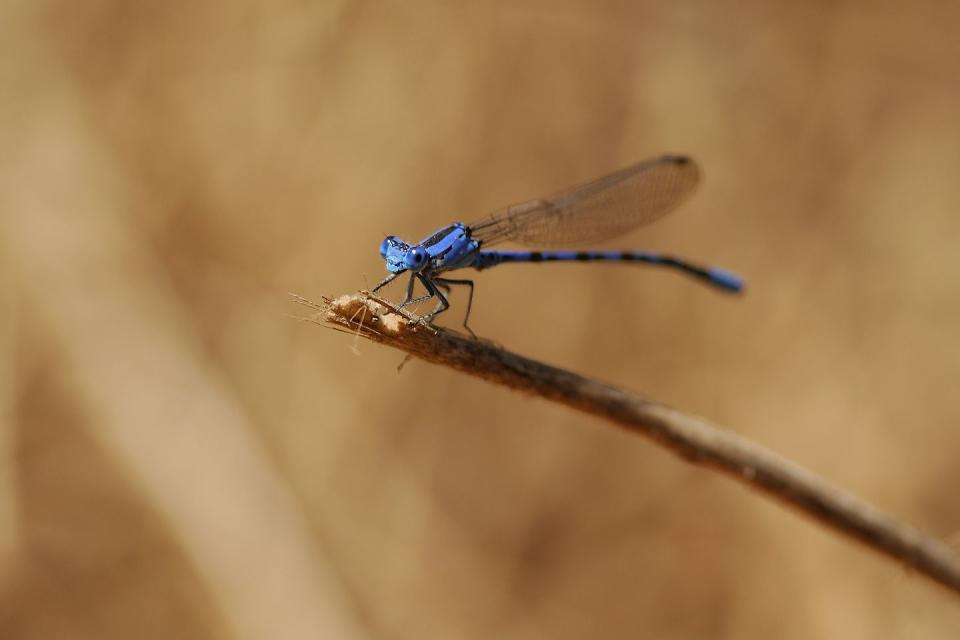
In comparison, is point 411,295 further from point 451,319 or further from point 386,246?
point 451,319

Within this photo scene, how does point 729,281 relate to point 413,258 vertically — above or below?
above

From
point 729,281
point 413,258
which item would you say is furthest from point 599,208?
point 413,258

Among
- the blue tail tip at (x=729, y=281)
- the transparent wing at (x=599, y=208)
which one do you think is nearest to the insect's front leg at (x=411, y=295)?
the transparent wing at (x=599, y=208)

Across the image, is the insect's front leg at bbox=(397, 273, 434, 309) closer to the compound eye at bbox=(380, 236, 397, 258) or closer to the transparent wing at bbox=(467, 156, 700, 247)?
the compound eye at bbox=(380, 236, 397, 258)

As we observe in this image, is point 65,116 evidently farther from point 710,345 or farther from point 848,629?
point 848,629

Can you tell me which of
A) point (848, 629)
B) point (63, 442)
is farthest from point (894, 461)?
point (63, 442)
